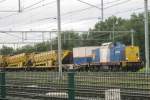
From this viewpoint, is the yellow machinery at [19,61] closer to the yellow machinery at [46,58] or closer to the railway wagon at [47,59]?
the railway wagon at [47,59]

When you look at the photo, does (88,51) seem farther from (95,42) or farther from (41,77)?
(41,77)

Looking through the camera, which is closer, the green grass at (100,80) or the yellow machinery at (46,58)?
the green grass at (100,80)

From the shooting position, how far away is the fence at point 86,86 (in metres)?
11.0

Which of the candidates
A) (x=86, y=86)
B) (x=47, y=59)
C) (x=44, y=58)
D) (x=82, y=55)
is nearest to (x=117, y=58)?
(x=82, y=55)

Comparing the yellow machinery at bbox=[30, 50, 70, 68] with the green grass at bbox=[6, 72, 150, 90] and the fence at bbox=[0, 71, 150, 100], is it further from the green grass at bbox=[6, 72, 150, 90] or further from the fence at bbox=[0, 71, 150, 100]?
the green grass at bbox=[6, 72, 150, 90]

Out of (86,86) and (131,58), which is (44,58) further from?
(86,86)

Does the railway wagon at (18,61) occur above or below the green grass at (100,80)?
below

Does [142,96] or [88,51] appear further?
[88,51]

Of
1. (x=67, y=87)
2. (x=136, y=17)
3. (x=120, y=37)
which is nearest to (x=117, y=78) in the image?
(x=67, y=87)

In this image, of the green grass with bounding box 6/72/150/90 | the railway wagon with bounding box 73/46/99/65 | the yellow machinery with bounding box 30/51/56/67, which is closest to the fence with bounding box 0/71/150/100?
the green grass with bounding box 6/72/150/90

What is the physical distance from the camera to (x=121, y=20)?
11912 centimetres

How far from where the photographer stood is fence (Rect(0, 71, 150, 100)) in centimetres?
1102

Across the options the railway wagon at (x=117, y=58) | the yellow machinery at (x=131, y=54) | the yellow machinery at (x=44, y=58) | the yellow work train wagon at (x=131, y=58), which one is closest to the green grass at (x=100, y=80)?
the railway wagon at (x=117, y=58)

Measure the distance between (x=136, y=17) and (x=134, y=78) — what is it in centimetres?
9046
